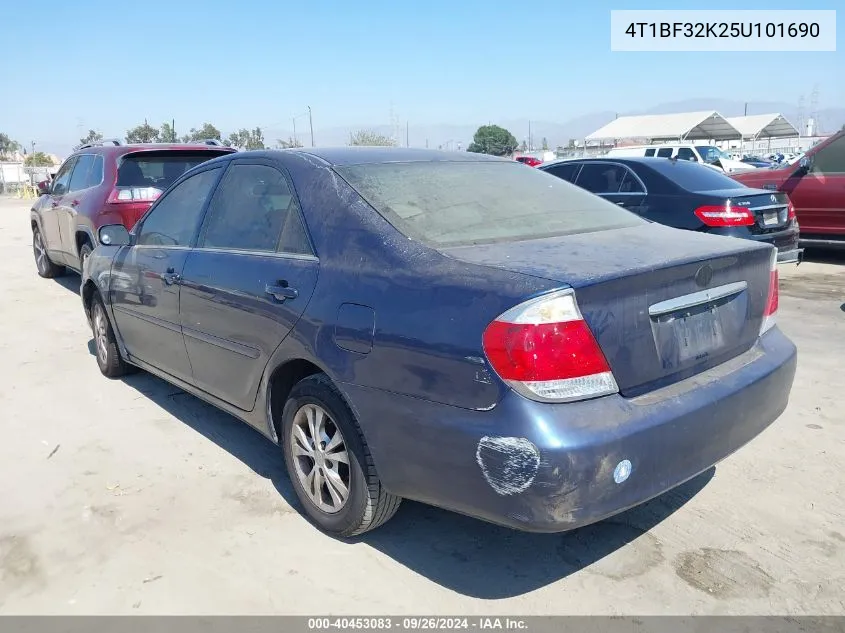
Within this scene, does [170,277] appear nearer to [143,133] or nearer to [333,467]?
[333,467]

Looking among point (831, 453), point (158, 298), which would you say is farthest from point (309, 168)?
point (831, 453)

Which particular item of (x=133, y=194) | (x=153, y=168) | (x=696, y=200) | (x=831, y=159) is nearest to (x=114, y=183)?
(x=133, y=194)

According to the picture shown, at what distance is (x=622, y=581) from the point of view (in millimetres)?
2750

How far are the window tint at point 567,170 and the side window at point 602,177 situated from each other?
119 millimetres

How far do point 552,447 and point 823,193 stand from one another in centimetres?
894

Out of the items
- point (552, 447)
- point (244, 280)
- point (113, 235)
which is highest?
point (113, 235)

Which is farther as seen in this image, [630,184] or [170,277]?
[630,184]

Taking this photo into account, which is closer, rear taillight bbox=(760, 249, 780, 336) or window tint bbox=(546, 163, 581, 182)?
rear taillight bbox=(760, 249, 780, 336)

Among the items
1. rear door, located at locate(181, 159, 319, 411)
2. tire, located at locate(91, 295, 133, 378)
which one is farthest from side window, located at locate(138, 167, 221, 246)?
tire, located at locate(91, 295, 133, 378)

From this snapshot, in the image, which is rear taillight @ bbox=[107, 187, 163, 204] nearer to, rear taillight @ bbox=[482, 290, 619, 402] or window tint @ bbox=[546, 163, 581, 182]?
window tint @ bbox=[546, 163, 581, 182]

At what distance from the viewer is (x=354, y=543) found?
3.08m

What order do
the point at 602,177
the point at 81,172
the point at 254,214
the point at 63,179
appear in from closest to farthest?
the point at 254,214 < the point at 81,172 < the point at 602,177 < the point at 63,179

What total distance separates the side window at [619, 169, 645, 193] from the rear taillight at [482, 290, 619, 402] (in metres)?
6.06

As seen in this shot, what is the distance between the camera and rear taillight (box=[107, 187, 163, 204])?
23.9 ft
